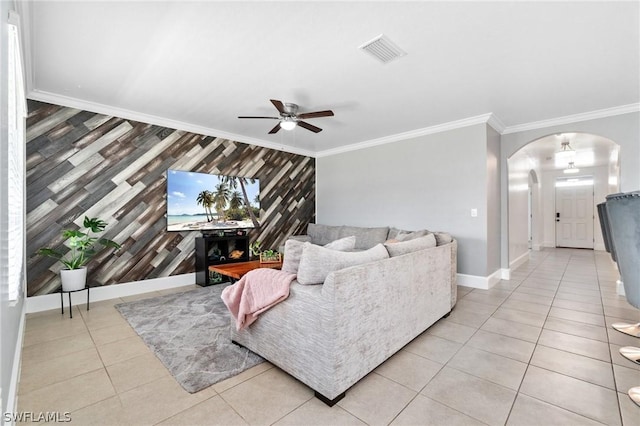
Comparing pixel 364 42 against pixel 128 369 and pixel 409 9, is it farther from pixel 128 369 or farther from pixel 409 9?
pixel 128 369

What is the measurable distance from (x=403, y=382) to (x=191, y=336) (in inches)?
76.0

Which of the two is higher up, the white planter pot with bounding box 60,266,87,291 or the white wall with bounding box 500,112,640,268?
the white wall with bounding box 500,112,640,268

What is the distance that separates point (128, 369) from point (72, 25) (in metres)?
2.74

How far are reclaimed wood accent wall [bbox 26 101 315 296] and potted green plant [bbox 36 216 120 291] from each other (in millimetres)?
125

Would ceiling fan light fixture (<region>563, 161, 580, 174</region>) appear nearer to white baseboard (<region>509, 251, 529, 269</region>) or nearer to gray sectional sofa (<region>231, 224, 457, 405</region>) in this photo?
white baseboard (<region>509, 251, 529, 269</region>)

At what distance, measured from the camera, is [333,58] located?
2.71 meters

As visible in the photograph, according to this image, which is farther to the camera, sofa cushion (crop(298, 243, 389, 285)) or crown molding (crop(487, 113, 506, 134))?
crown molding (crop(487, 113, 506, 134))

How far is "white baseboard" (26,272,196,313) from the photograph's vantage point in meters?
3.42

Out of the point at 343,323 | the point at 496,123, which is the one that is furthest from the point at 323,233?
the point at 343,323

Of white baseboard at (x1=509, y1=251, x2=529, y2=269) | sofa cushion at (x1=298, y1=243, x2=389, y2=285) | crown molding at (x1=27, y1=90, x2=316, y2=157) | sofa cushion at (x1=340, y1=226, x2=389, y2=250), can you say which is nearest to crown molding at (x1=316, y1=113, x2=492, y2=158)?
crown molding at (x1=27, y1=90, x2=316, y2=157)

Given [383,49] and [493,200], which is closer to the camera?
[383,49]

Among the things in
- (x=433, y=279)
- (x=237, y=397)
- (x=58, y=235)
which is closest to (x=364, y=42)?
(x=433, y=279)

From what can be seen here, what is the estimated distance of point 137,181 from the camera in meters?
4.19

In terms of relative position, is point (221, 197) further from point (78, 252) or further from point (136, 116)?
point (78, 252)
